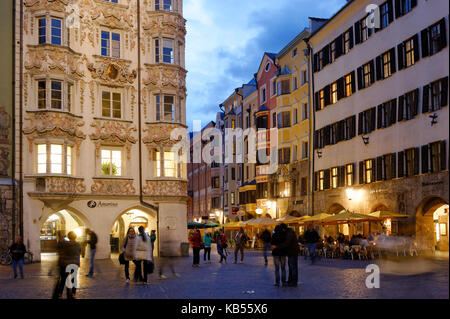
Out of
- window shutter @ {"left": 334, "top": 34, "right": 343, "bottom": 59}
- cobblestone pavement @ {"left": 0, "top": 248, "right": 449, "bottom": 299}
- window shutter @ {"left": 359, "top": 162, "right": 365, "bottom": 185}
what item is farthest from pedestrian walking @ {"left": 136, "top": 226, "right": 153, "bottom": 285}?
window shutter @ {"left": 334, "top": 34, "right": 343, "bottom": 59}

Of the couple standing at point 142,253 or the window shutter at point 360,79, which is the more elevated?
the window shutter at point 360,79

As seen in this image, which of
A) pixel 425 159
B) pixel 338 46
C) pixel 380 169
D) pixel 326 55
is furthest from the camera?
pixel 326 55

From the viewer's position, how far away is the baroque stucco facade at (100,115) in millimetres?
37000

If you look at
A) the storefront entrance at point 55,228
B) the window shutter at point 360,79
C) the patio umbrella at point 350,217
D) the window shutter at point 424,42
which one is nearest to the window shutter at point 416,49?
the window shutter at point 424,42

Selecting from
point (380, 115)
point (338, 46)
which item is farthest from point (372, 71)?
point (338, 46)

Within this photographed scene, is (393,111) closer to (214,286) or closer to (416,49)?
(416,49)

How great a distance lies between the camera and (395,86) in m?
37.1

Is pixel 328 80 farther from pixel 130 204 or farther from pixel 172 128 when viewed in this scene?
pixel 130 204

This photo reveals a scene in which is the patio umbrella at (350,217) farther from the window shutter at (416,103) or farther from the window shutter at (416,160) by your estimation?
the window shutter at (416,103)

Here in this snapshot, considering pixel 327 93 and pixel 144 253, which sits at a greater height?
pixel 327 93

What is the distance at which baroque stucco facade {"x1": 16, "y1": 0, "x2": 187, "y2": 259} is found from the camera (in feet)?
121

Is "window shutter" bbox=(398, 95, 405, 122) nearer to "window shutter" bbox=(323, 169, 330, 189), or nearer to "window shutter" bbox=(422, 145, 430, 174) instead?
"window shutter" bbox=(422, 145, 430, 174)

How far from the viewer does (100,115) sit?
3981 cm
